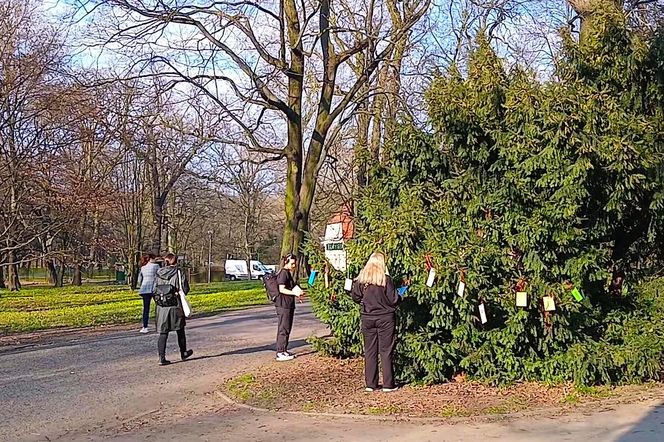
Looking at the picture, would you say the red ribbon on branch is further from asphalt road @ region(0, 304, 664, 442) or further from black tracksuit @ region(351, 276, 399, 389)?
asphalt road @ region(0, 304, 664, 442)

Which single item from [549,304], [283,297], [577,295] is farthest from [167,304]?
[577,295]

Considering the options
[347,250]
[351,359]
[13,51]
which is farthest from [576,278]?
[13,51]

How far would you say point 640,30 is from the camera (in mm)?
12000

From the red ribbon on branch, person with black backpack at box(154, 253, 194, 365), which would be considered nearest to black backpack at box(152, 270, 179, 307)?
person with black backpack at box(154, 253, 194, 365)

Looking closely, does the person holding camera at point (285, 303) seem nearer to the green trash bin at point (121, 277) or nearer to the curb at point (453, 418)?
the curb at point (453, 418)

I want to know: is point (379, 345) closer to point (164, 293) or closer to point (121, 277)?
point (164, 293)

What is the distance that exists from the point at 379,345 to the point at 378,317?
366 millimetres

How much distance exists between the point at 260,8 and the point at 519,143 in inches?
369

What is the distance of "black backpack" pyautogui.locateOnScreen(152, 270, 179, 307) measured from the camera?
1291 centimetres

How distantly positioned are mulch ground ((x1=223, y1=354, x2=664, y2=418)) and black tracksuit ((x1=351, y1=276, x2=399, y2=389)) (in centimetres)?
30

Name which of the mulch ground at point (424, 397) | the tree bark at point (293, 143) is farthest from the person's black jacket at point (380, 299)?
the tree bark at point (293, 143)

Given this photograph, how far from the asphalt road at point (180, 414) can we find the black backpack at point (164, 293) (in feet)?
3.45

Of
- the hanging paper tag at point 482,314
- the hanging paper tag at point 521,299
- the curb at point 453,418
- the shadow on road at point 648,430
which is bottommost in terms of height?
the shadow on road at point 648,430

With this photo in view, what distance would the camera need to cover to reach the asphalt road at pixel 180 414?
7.95 m
